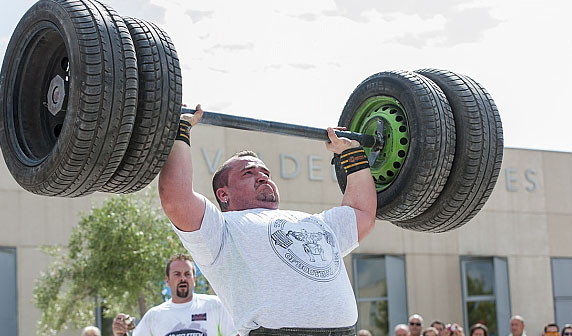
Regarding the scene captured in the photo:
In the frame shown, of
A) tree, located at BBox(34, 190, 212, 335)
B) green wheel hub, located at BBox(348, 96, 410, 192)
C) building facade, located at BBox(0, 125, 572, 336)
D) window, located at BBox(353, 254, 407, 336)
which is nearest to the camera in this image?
green wheel hub, located at BBox(348, 96, 410, 192)

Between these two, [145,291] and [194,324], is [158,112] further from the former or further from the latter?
[145,291]

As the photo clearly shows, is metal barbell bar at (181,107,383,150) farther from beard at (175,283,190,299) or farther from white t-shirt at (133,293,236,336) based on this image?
beard at (175,283,190,299)

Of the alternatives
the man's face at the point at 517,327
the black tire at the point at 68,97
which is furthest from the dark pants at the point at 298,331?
the man's face at the point at 517,327

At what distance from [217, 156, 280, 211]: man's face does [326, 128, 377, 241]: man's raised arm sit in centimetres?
49

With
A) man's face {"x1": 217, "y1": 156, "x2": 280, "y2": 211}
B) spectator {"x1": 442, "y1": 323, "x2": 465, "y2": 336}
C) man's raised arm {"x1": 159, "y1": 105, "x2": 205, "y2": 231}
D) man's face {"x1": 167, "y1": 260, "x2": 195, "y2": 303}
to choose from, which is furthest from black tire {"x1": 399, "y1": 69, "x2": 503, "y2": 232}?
spectator {"x1": 442, "y1": 323, "x2": 465, "y2": 336}

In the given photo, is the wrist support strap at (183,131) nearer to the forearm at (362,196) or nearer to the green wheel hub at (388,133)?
the forearm at (362,196)

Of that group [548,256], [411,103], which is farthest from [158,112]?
[548,256]

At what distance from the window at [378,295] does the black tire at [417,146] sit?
15.1 meters

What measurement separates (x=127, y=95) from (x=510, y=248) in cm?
1955

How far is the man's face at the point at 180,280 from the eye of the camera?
685cm

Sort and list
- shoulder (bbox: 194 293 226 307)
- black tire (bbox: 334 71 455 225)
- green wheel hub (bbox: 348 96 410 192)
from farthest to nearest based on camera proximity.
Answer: shoulder (bbox: 194 293 226 307) < green wheel hub (bbox: 348 96 410 192) < black tire (bbox: 334 71 455 225)

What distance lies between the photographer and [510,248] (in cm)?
2198

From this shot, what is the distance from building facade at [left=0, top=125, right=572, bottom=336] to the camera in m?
16.7

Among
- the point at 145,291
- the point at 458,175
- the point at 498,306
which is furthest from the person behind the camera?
the point at 498,306
